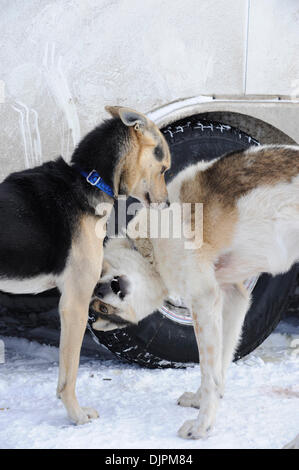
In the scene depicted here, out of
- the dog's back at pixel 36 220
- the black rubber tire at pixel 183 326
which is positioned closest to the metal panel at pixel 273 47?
the black rubber tire at pixel 183 326

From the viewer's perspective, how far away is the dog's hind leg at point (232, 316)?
357cm

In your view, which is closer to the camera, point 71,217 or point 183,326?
point 71,217

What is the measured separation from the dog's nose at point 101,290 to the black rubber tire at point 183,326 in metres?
0.35

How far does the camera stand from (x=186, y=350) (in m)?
3.96

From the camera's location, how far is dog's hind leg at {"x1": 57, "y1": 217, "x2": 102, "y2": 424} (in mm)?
→ 3227

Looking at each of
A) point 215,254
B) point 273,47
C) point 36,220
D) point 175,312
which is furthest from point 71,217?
point 273,47

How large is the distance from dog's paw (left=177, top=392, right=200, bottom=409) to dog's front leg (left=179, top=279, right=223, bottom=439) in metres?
0.28

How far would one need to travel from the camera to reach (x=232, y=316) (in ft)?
11.9

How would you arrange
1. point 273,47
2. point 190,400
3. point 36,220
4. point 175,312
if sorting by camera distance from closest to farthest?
1. point 36,220
2. point 190,400
3. point 273,47
4. point 175,312

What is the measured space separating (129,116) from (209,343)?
117 centimetres

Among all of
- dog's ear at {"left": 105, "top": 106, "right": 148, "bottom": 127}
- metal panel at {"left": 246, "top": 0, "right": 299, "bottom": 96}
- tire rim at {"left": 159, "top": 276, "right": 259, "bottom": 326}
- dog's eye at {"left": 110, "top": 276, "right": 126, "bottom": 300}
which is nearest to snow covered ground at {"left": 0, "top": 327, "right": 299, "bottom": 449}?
tire rim at {"left": 159, "top": 276, "right": 259, "bottom": 326}

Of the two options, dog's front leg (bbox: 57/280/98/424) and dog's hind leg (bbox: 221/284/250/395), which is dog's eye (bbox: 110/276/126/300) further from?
dog's hind leg (bbox: 221/284/250/395)

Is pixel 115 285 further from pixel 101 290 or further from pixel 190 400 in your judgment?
pixel 190 400

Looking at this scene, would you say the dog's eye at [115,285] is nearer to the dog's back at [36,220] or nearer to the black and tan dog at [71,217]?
the black and tan dog at [71,217]
